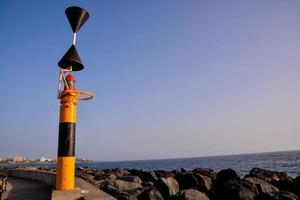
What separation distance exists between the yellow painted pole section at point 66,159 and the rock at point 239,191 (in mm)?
6512

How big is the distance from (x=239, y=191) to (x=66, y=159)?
682 centimetres

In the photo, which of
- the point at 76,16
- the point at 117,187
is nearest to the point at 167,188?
the point at 117,187

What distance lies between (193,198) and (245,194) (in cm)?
246

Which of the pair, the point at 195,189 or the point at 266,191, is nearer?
Result: the point at 266,191

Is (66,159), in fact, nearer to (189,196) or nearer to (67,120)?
(67,120)

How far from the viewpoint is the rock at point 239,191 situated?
32.4 ft

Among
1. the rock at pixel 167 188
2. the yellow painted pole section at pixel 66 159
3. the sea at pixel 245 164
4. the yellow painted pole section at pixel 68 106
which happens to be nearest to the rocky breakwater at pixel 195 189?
the rock at pixel 167 188

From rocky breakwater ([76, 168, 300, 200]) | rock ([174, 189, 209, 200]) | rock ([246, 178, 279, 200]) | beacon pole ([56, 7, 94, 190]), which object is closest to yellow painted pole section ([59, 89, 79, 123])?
beacon pole ([56, 7, 94, 190])

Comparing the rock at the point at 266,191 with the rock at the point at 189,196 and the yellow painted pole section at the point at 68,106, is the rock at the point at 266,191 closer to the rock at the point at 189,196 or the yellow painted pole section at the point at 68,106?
the rock at the point at 189,196

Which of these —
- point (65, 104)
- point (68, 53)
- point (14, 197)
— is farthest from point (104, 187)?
point (68, 53)

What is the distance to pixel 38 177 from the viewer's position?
984cm

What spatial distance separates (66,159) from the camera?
5.45m

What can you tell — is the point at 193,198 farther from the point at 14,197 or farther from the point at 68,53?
the point at 68,53

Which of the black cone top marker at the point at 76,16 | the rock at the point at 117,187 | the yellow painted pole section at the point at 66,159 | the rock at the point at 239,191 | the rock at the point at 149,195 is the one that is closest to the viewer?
the yellow painted pole section at the point at 66,159
